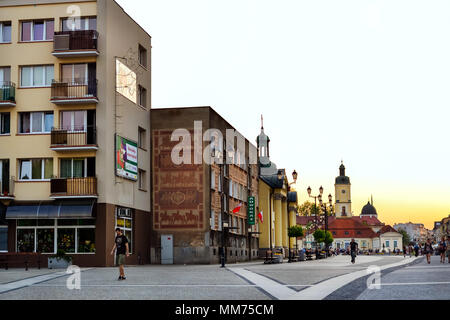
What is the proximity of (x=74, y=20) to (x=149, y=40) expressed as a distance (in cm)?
887

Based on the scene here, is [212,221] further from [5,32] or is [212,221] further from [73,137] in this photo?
[5,32]

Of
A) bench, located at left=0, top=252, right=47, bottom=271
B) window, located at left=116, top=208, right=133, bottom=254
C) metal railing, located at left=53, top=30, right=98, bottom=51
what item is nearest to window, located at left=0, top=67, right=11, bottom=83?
metal railing, located at left=53, top=30, right=98, bottom=51

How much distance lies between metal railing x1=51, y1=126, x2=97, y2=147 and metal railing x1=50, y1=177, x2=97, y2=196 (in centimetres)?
203

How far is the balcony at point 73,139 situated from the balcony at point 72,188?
177cm

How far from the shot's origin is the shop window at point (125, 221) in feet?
135

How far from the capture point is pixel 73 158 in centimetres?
3997

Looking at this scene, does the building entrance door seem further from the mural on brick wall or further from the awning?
the awning

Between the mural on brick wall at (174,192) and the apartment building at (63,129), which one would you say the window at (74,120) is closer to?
the apartment building at (63,129)

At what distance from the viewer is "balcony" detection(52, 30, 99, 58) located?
3959 centimetres

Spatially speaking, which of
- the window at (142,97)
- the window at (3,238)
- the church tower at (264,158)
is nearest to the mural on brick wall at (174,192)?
the window at (142,97)

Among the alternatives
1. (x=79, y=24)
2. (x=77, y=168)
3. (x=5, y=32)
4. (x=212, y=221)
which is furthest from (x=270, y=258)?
(x=5, y=32)

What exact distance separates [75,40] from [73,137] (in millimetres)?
5533

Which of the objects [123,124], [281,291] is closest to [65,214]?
[123,124]
